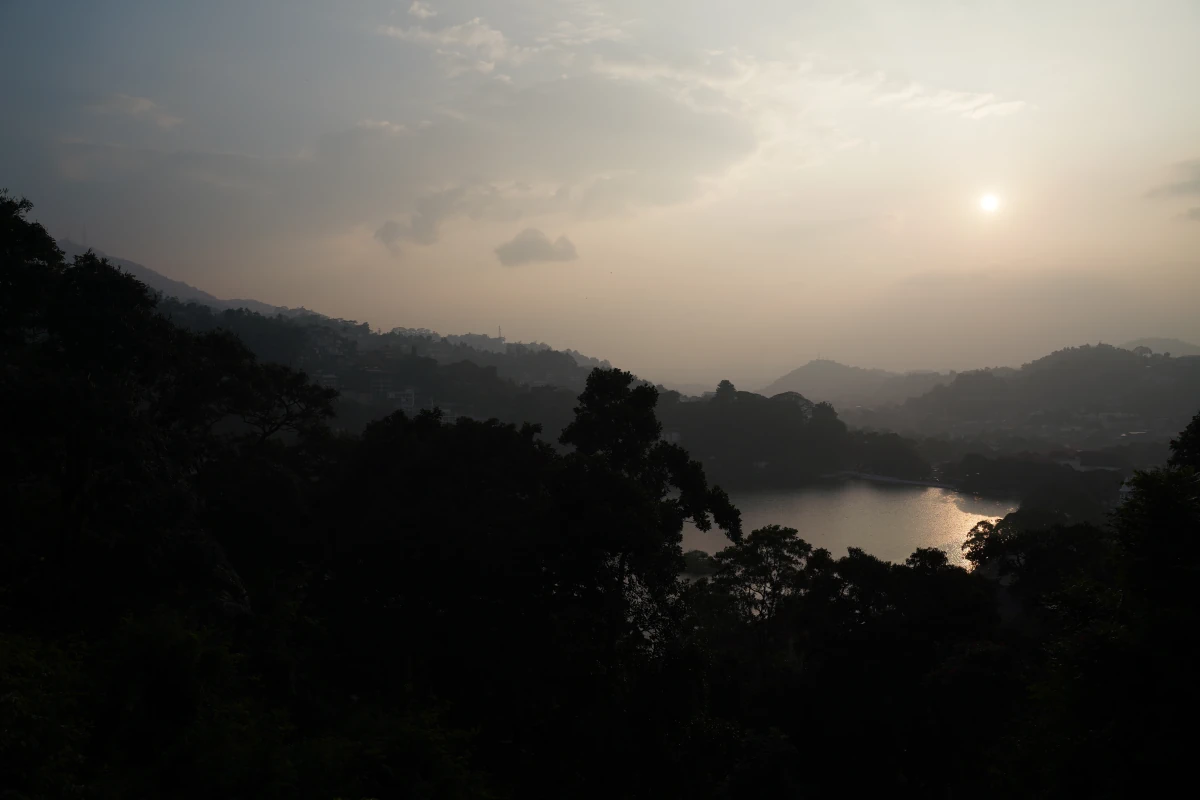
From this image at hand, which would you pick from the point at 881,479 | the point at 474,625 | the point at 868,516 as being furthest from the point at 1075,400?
the point at 474,625

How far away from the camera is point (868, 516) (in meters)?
39.8

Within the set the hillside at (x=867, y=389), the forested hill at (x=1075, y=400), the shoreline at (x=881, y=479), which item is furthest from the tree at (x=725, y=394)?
the hillside at (x=867, y=389)

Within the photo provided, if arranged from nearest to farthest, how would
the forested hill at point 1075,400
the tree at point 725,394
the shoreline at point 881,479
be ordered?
the shoreline at point 881,479
the tree at point 725,394
the forested hill at point 1075,400

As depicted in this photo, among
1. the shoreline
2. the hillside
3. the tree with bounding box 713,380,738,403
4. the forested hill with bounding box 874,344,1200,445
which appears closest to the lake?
the shoreline

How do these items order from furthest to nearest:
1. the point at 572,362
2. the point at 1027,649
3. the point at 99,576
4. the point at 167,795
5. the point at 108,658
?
the point at 572,362
the point at 1027,649
the point at 99,576
the point at 108,658
the point at 167,795

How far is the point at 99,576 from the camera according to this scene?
6.43m

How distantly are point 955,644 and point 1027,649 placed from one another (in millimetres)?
1411

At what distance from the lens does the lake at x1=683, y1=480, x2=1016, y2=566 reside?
107 feet

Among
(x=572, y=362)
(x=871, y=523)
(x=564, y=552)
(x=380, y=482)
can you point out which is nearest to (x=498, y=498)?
(x=380, y=482)

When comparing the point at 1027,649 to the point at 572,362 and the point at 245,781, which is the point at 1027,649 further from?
the point at 572,362

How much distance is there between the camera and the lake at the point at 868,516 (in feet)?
107

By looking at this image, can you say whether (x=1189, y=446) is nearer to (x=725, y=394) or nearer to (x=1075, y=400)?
(x=725, y=394)

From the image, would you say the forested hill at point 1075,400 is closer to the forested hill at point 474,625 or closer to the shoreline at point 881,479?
the shoreline at point 881,479

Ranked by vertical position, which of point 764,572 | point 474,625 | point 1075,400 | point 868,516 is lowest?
point 868,516
